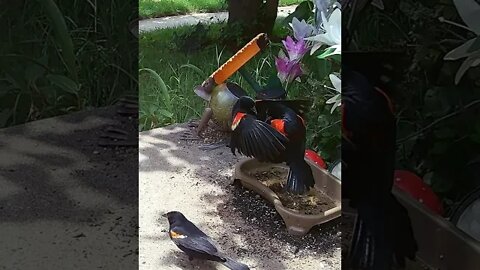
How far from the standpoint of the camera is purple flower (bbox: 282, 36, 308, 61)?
3.72ft

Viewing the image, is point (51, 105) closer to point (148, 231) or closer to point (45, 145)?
point (45, 145)

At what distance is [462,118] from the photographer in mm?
732

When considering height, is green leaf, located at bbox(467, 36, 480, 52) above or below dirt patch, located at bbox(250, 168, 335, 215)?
above

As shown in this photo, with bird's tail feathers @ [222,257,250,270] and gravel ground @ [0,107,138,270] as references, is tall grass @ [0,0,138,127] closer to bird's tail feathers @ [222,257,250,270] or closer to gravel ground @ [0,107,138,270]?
gravel ground @ [0,107,138,270]

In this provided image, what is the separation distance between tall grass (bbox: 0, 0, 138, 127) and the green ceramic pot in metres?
0.59

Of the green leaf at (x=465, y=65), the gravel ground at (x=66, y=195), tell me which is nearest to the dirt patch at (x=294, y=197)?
the green leaf at (x=465, y=65)

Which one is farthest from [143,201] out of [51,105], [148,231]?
[51,105]

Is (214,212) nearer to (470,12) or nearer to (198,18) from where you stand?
(198,18)

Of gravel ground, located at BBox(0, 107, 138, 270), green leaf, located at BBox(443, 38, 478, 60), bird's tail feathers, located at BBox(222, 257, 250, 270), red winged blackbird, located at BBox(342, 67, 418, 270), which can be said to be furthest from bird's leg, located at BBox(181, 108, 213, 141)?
gravel ground, located at BBox(0, 107, 138, 270)

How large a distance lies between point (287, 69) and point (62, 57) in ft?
2.19

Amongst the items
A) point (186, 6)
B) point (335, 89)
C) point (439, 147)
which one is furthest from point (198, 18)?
point (439, 147)

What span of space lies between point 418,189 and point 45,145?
1.37ft

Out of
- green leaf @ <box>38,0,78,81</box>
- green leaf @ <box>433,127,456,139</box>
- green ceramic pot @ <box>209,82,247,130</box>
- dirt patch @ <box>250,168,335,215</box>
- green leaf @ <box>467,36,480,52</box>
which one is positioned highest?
green leaf @ <box>38,0,78,81</box>

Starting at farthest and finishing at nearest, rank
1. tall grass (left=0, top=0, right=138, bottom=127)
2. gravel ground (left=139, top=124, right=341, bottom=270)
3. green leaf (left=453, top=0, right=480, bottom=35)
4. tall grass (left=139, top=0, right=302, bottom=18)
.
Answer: gravel ground (left=139, top=124, right=341, bottom=270) → tall grass (left=139, top=0, right=302, bottom=18) → green leaf (left=453, top=0, right=480, bottom=35) → tall grass (left=0, top=0, right=138, bottom=127)
